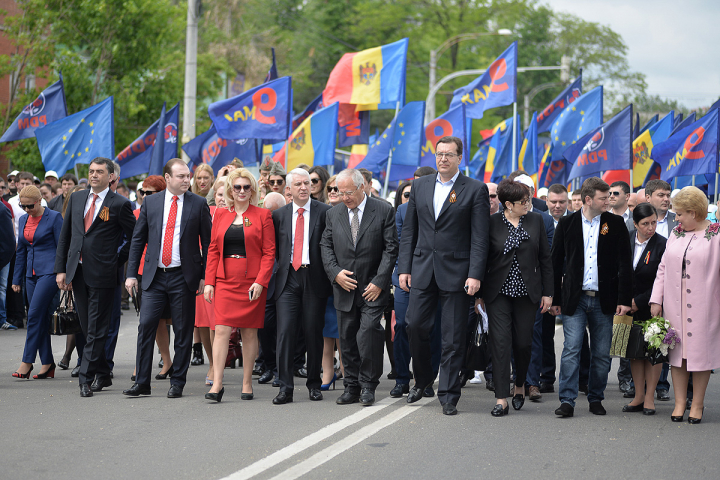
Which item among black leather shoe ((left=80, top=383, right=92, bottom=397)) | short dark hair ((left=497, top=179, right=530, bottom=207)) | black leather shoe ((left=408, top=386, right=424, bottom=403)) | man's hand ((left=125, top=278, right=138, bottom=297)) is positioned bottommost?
black leather shoe ((left=80, top=383, right=92, bottom=397))

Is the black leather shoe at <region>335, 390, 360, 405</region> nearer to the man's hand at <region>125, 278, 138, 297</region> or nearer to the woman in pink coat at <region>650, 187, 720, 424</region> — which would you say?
the man's hand at <region>125, 278, 138, 297</region>

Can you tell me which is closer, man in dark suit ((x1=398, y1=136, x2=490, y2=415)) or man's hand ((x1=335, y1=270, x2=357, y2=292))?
man in dark suit ((x1=398, y1=136, x2=490, y2=415))

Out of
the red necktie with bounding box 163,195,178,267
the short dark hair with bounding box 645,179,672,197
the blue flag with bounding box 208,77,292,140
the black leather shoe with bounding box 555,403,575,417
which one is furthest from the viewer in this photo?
the blue flag with bounding box 208,77,292,140

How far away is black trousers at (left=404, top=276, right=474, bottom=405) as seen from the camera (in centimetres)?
744

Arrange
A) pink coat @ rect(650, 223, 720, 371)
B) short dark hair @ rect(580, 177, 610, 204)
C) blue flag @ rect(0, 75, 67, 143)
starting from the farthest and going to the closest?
blue flag @ rect(0, 75, 67, 143) < short dark hair @ rect(580, 177, 610, 204) < pink coat @ rect(650, 223, 720, 371)

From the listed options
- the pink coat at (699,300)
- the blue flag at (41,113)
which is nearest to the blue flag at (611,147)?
the pink coat at (699,300)

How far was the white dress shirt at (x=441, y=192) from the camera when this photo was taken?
756 cm

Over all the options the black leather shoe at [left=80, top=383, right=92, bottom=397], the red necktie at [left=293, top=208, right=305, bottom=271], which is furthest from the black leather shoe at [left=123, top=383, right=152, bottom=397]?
the red necktie at [left=293, top=208, right=305, bottom=271]

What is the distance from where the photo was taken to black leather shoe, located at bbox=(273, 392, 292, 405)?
7.74 meters

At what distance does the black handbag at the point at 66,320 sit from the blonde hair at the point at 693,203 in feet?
19.2

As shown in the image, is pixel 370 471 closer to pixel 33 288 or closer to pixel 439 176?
pixel 439 176

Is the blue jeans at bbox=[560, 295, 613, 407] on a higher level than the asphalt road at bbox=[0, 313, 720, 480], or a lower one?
higher

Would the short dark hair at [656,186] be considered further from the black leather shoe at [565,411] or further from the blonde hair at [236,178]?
the blonde hair at [236,178]

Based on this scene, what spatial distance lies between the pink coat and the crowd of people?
1 cm
